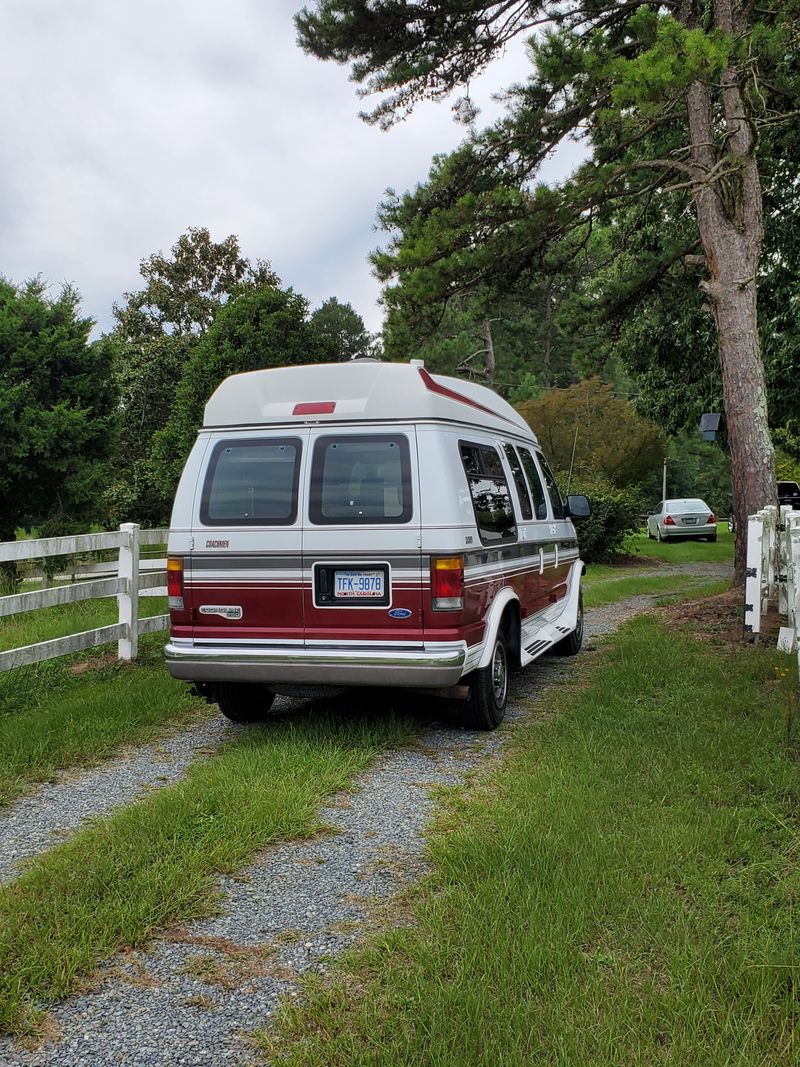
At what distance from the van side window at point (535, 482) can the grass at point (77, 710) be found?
338cm

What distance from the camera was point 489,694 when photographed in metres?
6.04

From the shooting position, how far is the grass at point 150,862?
9.70 ft

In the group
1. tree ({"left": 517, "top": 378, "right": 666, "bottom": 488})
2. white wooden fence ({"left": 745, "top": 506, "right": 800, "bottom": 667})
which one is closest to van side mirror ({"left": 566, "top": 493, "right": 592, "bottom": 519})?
white wooden fence ({"left": 745, "top": 506, "right": 800, "bottom": 667})

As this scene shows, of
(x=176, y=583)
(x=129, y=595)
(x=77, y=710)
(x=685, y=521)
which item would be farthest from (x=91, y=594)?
(x=685, y=521)

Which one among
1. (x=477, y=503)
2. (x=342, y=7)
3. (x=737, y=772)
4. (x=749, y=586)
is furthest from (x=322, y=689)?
(x=342, y=7)

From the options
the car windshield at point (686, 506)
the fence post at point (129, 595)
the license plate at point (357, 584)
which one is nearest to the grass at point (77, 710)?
the fence post at point (129, 595)

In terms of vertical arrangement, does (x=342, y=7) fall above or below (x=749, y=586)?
above

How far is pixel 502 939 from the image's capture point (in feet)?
9.72

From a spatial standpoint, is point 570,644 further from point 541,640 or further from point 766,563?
point 766,563

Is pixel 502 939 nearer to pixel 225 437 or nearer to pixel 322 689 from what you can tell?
pixel 322 689

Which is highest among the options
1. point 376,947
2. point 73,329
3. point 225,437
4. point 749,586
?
point 73,329

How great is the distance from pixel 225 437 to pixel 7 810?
8.79 feet

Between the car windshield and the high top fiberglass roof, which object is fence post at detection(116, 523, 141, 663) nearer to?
the high top fiberglass roof

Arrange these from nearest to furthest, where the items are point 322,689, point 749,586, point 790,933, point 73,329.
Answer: point 790,933 → point 322,689 → point 749,586 → point 73,329
